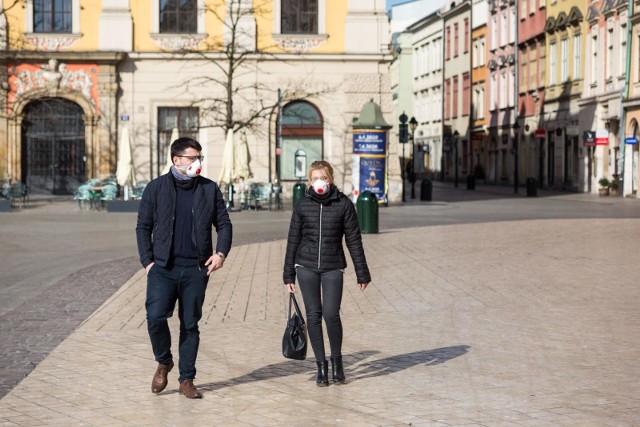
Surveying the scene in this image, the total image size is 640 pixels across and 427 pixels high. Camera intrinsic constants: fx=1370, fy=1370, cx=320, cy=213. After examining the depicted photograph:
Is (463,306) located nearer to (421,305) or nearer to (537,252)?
(421,305)

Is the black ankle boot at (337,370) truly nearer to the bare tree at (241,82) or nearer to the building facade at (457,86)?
the bare tree at (241,82)

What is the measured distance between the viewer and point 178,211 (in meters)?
8.69

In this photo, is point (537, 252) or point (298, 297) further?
point (537, 252)

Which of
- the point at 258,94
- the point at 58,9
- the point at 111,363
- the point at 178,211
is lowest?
the point at 111,363

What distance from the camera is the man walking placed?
28.4ft

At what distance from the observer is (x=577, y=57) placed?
60688 millimetres

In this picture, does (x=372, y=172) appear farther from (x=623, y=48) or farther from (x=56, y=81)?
(x=623, y=48)

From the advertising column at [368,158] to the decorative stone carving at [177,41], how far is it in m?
9.14

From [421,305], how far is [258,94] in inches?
1278

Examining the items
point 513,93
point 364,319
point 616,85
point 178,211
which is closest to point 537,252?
point 364,319

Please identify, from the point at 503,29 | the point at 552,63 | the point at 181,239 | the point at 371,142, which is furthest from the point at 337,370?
the point at 503,29

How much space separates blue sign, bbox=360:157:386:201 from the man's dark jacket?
99.8ft

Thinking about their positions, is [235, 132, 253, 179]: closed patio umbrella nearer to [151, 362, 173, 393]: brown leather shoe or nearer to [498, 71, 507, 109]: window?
[151, 362, 173, 393]: brown leather shoe

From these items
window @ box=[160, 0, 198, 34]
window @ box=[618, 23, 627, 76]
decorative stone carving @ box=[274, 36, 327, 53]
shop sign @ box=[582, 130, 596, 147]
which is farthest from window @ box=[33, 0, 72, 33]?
window @ box=[618, 23, 627, 76]
